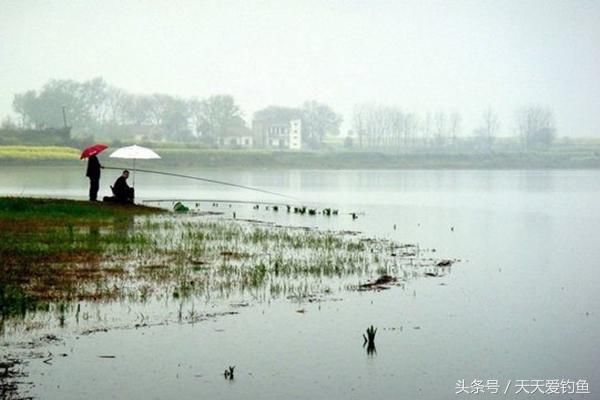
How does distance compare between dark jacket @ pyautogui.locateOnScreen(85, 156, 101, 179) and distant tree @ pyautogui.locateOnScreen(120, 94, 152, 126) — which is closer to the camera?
dark jacket @ pyautogui.locateOnScreen(85, 156, 101, 179)

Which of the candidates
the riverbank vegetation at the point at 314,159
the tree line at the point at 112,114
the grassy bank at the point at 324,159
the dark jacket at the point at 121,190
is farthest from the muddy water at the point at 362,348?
the tree line at the point at 112,114

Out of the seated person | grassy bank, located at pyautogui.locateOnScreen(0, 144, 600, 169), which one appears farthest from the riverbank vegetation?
the seated person

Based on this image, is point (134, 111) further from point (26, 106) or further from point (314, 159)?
point (314, 159)

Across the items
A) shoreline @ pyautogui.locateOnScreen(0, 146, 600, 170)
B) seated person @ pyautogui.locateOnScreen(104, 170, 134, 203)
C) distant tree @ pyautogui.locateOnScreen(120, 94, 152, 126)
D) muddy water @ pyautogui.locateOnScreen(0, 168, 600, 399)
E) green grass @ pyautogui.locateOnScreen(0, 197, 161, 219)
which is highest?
distant tree @ pyautogui.locateOnScreen(120, 94, 152, 126)

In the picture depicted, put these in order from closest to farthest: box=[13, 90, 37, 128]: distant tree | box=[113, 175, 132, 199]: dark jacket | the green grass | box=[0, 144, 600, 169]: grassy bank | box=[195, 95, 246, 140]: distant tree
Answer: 1. the green grass
2. box=[113, 175, 132, 199]: dark jacket
3. box=[0, 144, 600, 169]: grassy bank
4. box=[13, 90, 37, 128]: distant tree
5. box=[195, 95, 246, 140]: distant tree

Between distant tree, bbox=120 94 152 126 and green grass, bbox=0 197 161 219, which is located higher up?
distant tree, bbox=120 94 152 126

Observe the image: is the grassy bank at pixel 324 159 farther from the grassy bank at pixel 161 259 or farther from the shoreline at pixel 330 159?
the grassy bank at pixel 161 259

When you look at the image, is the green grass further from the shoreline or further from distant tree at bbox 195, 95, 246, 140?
distant tree at bbox 195, 95, 246, 140

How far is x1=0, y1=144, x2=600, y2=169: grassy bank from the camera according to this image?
118062 mm

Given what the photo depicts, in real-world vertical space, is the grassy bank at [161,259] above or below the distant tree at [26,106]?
below

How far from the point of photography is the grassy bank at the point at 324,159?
11806cm

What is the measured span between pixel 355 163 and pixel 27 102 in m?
70.8

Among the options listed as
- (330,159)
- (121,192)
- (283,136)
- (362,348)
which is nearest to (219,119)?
(283,136)

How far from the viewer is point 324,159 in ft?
537
